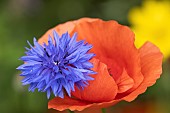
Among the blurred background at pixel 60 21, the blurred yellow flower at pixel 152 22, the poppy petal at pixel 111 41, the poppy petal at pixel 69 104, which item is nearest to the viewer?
the poppy petal at pixel 69 104

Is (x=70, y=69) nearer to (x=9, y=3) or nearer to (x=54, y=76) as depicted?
(x=54, y=76)

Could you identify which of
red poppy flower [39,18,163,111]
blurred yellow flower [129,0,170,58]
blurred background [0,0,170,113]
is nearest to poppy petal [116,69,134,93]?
red poppy flower [39,18,163,111]

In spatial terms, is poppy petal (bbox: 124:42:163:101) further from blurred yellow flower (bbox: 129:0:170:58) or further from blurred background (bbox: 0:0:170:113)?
blurred yellow flower (bbox: 129:0:170:58)

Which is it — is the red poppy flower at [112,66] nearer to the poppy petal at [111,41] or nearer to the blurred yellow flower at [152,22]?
the poppy petal at [111,41]

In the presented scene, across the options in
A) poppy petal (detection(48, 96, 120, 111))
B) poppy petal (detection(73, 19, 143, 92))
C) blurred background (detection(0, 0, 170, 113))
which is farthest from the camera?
blurred background (detection(0, 0, 170, 113))

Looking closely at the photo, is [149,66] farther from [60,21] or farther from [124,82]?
[60,21]

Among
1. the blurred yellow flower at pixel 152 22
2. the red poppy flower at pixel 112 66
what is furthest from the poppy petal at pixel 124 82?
the blurred yellow flower at pixel 152 22
